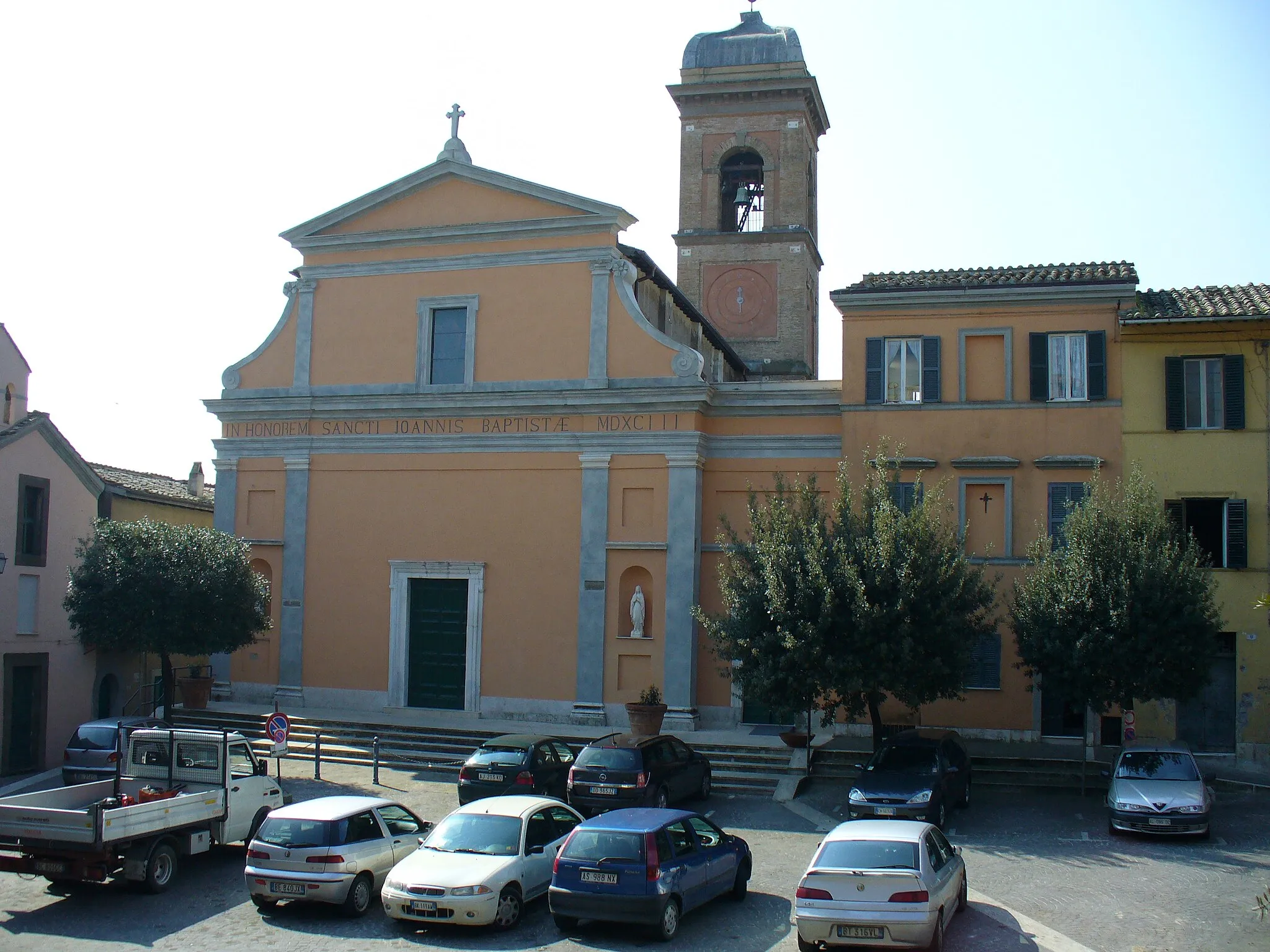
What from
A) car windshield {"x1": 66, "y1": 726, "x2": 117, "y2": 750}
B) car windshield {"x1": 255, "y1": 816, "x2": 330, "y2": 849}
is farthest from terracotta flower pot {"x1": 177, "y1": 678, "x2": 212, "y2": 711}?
car windshield {"x1": 255, "y1": 816, "x2": 330, "y2": 849}

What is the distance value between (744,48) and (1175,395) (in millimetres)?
22361

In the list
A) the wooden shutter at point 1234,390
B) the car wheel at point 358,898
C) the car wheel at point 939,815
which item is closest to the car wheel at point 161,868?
Answer: the car wheel at point 358,898

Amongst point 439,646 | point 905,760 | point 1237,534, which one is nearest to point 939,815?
point 905,760

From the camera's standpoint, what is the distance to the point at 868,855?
484 inches

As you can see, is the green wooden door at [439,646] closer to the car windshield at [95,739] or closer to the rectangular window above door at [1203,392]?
the car windshield at [95,739]

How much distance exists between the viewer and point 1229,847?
671 inches

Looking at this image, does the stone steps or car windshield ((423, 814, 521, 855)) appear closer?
car windshield ((423, 814, 521, 855))

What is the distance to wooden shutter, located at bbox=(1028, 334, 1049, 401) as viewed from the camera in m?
24.3

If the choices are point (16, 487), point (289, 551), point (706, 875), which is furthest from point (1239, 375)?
point (16, 487)

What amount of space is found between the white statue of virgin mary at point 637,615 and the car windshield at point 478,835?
1195cm

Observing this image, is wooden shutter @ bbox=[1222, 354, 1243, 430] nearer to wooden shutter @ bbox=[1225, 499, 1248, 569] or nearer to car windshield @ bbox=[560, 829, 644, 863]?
wooden shutter @ bbox=[1225, 499, 1248, 569]

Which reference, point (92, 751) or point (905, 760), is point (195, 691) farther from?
point (905, 760)

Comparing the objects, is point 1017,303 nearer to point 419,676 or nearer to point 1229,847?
point 1229,847

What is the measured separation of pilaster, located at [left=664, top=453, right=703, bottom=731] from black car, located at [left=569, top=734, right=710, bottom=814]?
5.42m
